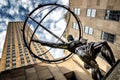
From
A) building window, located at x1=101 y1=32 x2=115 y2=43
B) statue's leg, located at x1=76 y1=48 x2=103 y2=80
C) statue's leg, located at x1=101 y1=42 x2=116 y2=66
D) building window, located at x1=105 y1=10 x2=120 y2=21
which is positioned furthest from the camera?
building window, located at x1=101 y1=32 x2=115 y2=43

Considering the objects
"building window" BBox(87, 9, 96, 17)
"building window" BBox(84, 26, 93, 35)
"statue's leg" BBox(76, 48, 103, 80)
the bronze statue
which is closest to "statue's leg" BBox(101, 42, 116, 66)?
the bronze statue

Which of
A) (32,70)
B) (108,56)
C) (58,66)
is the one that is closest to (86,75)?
(58,66)

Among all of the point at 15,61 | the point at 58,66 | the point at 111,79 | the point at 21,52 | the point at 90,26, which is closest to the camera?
the point at 111,79

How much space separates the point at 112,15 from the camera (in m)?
13.5

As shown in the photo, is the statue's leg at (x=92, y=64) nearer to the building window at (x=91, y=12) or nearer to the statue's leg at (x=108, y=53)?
the statue's leg at (x=108, y=53)

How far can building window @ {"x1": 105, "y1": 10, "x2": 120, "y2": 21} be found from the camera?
508 inches

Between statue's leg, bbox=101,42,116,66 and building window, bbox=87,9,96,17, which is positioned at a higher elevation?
building window, bbox=87,9,96,17

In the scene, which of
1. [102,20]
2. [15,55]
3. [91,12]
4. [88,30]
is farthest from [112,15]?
[15,55]

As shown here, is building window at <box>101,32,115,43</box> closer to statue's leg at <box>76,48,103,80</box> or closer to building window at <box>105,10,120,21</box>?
building window at <box>105,10,120,21</box>

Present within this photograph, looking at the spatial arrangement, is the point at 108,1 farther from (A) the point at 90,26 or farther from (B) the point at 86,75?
(B) the point at 86,75

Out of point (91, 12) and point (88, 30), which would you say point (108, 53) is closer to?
point (91, 12)

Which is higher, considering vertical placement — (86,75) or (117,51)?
(117,51)

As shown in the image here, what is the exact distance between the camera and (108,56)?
588 cm

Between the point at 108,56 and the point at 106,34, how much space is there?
9120mm
